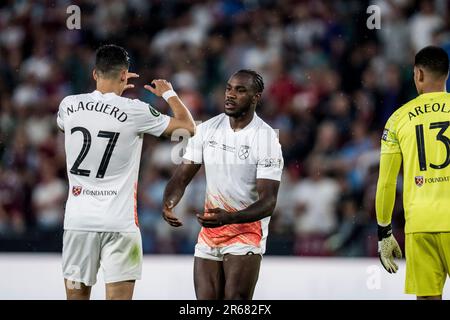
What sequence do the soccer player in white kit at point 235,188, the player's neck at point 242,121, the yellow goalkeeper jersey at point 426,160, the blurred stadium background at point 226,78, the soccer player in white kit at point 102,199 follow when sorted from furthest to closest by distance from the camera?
1. the blurred stadium background at point 226,78
2. the player's neck at point 242,121
3. the soccer player in white kit at point 235,188
4. the soccer player in white kit at point 102,199
5. the yellow goalkeeper jersey at point 426,160

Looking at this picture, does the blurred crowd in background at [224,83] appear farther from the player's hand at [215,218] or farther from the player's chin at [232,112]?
the player's hand at [215,218]

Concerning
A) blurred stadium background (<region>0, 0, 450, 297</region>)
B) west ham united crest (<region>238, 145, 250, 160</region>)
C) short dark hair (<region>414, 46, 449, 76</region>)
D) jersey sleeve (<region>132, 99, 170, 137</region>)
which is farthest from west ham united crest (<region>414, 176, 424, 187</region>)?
blurred stadium background (<region>0, 0, 450, 297</region>)

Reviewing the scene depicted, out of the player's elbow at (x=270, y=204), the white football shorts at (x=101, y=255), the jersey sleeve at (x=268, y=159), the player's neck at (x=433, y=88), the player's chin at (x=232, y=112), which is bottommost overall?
the white football shorts at (x=101, y=255)

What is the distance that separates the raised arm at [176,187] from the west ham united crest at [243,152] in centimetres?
38

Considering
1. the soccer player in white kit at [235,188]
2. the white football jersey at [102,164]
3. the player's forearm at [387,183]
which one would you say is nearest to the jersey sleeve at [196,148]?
the soccer player in white kit at [235,188]

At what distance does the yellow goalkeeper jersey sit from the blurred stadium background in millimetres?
4220

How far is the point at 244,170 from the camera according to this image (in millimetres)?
7762

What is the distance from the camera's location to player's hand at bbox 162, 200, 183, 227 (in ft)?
24.8

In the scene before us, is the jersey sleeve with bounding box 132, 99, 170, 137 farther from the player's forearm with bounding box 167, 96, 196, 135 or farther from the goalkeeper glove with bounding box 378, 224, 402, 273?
the goalkeeper glove with bounding box 378, 224, 402, 273

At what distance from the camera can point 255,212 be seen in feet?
24.6

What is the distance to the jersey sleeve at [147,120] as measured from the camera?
7570mm

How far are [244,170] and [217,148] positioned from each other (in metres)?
0.27
